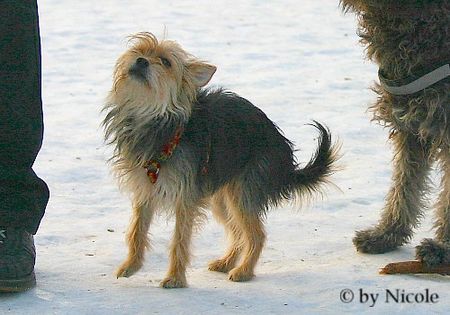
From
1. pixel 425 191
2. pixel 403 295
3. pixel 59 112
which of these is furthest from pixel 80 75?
pixel 403 295

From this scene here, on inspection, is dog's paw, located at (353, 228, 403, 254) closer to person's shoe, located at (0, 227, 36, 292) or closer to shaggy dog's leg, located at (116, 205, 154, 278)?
shaggy dog's leg, located at (116, 205, 154, 278)

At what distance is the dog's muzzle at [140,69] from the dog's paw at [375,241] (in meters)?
1.45

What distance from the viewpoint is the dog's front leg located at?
4.11 m

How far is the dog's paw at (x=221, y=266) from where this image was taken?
4.51 m

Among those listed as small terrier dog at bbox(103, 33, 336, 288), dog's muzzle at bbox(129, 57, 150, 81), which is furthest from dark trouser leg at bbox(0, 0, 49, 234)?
dog's muzzle at bbox(129, 57, 150, 81)

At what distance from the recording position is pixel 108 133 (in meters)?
4.10

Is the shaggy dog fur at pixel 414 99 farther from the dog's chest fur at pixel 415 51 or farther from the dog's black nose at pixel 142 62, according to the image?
the dog's black nose at pixel 142 62

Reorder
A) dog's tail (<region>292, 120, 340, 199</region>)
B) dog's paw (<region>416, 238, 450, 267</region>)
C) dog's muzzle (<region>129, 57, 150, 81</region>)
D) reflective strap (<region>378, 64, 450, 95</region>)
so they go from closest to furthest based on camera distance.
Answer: dog's muzzle (<region>129, 57, 150, 81</region>)
reflective strap (<region>378, 64, 450, 95</region>)
dog's paw (<region>416, 238, 450, 267</region>)
dog's tail (<region>292, 120, 340, 199</region>)

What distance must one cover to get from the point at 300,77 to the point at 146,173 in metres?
3.91

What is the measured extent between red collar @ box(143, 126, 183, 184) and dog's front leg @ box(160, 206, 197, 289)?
0.18 meters

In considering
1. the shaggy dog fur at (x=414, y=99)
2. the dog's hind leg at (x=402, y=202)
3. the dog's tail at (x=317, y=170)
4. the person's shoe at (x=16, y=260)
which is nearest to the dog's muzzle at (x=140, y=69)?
the person's shoe at (x=16, y=260)

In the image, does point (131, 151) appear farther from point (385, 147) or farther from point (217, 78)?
point (217, 78)

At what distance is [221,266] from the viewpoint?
14.8ft

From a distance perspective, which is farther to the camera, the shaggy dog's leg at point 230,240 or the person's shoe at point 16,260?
the shaggy dog's leg at point 230,240
